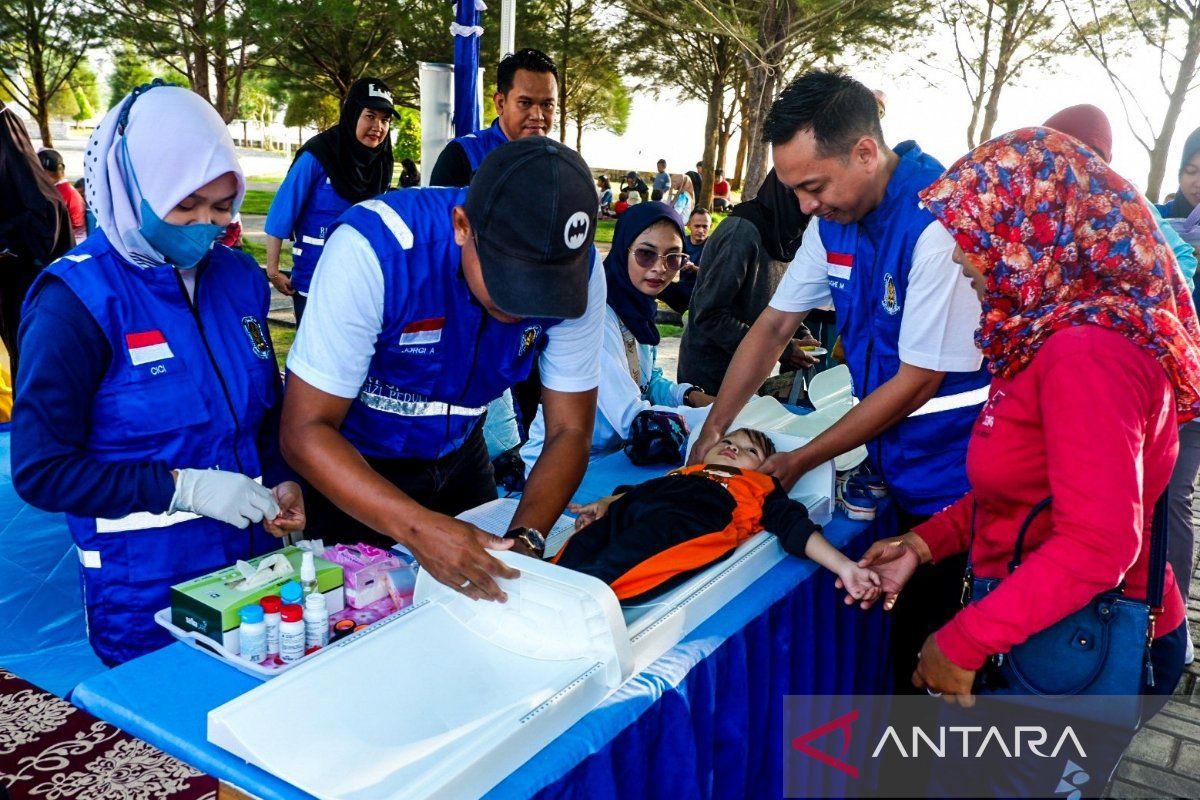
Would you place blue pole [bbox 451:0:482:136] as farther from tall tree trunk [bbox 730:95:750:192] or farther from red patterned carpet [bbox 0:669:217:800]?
tall tree trunk [bbox 730:95:750:192]

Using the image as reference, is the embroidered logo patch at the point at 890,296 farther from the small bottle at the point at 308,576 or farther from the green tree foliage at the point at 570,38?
the green tree foliage at the point at 570,38

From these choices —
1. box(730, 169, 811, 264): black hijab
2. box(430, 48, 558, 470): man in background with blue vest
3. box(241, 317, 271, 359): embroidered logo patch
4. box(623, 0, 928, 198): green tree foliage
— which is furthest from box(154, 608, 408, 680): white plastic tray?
box(623, 0, 928, 198): green tree foliage

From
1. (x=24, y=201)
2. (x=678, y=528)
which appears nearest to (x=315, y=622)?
(x=678, y=528)

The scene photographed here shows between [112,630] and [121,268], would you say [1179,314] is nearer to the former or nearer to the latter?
[121,268]

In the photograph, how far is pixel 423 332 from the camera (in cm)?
182

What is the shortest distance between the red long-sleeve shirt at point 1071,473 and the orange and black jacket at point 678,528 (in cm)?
59

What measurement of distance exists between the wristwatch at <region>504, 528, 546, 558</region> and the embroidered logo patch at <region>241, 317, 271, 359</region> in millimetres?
662

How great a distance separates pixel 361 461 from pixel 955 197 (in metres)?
1.20

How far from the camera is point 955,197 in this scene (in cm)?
155

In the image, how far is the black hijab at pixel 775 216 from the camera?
3.70m

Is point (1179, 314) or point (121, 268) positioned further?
point (121, 268)

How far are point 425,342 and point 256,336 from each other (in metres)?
0.38

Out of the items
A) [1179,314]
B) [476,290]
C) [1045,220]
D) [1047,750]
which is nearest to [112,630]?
[476,290]

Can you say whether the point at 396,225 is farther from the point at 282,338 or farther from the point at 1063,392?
the point at 282,338
